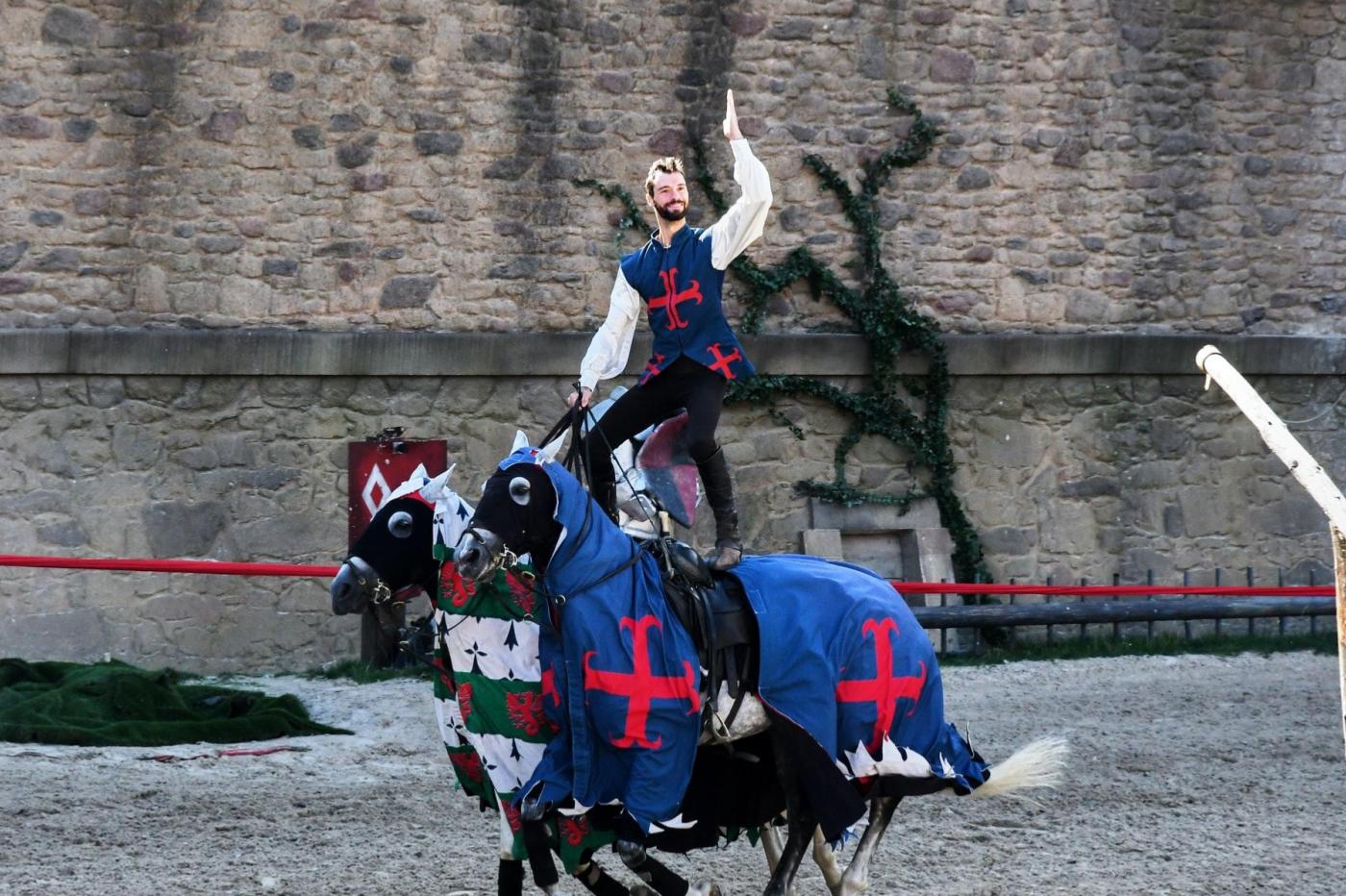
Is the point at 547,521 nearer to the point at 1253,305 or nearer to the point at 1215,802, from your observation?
the point at 1215,802

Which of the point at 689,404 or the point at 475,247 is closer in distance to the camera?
the point at 689,404

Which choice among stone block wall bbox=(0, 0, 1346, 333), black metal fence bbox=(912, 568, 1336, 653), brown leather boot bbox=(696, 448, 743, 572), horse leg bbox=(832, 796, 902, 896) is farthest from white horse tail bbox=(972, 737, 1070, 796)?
stone block wall bbox=(0, 0, 1346, 333)

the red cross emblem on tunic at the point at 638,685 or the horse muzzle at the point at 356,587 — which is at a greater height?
the horse muzzle at the point at 356,587

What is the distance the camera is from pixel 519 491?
15.1 ft

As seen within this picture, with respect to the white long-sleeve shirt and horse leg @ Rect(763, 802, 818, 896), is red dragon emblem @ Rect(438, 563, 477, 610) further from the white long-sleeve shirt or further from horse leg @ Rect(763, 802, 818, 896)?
horse leg @ Rect(763, 802, 818, 896)

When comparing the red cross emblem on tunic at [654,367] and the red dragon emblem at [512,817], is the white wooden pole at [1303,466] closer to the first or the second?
the red dragon emblem at [512,817]

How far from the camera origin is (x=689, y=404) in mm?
5379

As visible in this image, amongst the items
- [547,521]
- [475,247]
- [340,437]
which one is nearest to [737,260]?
[475,247]

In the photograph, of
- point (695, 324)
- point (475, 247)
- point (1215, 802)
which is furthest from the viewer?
point (475, 247)

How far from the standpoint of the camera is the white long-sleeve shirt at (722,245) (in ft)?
17.0

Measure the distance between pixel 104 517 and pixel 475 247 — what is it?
252 cm

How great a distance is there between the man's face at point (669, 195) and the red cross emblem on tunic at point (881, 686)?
139cm

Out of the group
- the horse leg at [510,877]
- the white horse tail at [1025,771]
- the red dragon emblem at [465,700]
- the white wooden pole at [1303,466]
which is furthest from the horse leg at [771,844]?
the white wooden pole at [1303,466]

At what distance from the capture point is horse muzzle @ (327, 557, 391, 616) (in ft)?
15.4
